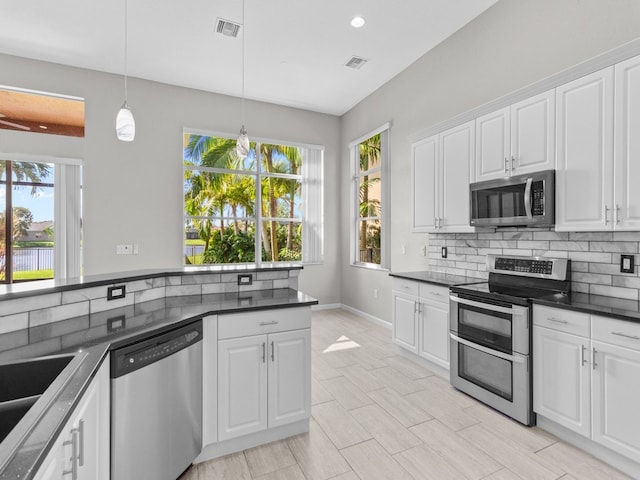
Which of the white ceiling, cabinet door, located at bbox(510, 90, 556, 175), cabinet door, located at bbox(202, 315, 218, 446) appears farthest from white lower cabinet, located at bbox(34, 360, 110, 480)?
the white ceiling

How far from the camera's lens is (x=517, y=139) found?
2619mm

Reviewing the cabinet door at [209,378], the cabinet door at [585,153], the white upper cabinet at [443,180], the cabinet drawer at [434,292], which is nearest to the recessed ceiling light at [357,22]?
the white upper cabinet at [443,180]

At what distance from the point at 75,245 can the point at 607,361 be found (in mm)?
5443

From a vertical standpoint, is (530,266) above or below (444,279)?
above

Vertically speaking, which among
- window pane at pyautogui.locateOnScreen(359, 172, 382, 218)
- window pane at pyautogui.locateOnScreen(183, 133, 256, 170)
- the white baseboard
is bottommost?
the white baseboard

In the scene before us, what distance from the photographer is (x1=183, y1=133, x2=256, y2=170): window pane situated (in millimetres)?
5039

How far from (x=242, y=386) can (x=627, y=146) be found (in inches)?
108

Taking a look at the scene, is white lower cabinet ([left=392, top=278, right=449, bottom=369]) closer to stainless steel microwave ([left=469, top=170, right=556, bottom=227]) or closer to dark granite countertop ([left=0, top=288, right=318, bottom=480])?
stainless steel microwave ([left=469, top=170, right=556, bottom=227])

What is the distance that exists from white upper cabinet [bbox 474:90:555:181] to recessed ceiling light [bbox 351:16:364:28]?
63.0 inches

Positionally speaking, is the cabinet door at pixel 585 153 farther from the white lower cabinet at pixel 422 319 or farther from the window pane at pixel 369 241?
the window pane at pixel 369 241

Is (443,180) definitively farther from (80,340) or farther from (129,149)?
(129,149)

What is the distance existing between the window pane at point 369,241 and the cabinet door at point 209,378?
3.59 metres

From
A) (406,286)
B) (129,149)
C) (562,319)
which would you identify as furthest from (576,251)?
(129,149)

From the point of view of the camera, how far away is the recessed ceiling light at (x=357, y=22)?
11.0 ft
